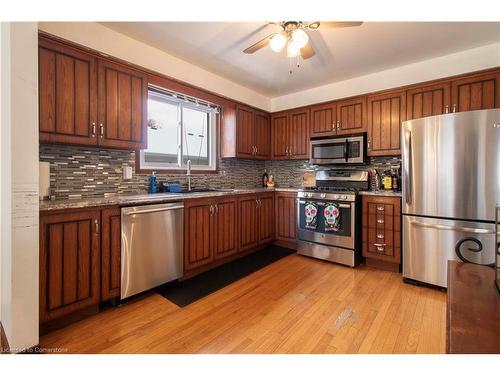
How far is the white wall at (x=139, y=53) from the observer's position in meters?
2.07

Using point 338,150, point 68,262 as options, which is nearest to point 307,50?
point 338,150

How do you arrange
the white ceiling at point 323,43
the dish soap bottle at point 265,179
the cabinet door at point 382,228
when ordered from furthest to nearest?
the dish soap bottle at point 265,179 → the cabinet door at point 382,228 → the white ceiling at point 323,43

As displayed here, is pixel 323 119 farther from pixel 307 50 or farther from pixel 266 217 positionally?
pixel 266 217

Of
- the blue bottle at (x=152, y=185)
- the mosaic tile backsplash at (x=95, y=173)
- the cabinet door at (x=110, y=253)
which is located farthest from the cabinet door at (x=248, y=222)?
the cabinet door at (x=110, y=253)

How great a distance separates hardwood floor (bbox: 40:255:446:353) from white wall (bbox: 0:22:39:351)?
0.32 m

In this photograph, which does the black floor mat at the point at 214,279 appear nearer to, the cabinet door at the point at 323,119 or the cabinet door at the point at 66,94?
the cabinet door at the point at 66,94

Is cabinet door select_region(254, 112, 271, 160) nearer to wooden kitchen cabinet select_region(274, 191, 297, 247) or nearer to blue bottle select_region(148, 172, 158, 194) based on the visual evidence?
wooden kitchen cabinet select_region(274, 191, 297, 247)

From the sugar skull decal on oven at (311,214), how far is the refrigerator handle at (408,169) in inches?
41.8

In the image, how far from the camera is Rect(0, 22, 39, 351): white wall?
4.70 ft

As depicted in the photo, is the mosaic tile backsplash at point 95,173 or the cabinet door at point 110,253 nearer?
the cabinet door at point 110,253

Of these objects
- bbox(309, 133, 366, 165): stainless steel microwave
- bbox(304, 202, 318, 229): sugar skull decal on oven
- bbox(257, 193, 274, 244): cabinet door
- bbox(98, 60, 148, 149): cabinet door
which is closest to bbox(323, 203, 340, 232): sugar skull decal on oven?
bbox(304, 202, 318, 229): sugar skull decal on oven

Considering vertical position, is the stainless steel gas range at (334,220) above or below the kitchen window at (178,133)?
below
